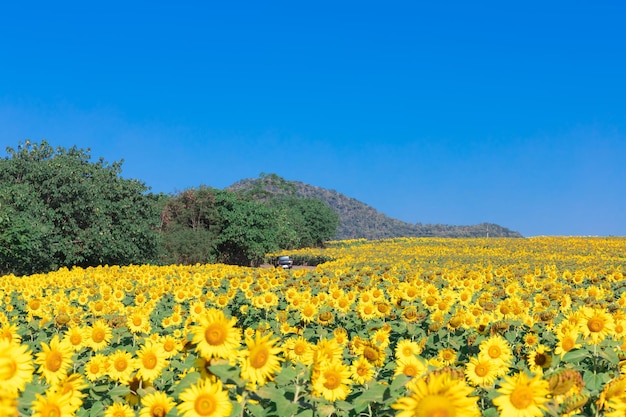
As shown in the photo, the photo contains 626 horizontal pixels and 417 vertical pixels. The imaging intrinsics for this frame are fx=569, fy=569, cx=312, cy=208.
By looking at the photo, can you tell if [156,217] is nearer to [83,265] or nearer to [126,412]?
[83,265]

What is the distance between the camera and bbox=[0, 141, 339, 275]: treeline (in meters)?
26.0

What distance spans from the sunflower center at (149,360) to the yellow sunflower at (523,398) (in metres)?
2.17

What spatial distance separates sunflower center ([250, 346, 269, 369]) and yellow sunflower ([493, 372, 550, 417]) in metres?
1.02

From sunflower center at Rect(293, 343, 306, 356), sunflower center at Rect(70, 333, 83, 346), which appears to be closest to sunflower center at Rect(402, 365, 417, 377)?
sunflower center at Rect(293, 343, 306, 356)

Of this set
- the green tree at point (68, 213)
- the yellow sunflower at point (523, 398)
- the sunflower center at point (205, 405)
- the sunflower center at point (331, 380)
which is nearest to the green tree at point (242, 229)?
the green tree at point (68, 213)

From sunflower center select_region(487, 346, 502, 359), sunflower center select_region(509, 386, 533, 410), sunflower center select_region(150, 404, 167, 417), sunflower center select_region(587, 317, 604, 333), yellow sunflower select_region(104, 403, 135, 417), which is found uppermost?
sunflower center select_region(587, 317, 604, 333)

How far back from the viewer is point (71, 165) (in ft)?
97.4

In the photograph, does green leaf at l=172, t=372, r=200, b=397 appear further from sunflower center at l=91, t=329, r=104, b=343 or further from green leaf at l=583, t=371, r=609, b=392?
sunflower center at l=91, t=329, r=104, b=343

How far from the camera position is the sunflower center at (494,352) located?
4320 millimetres

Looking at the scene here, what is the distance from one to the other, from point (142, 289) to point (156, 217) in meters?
21.5

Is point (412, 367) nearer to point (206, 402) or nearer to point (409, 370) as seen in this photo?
point (409, 370)

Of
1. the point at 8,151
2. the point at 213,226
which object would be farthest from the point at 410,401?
the point at 213,226

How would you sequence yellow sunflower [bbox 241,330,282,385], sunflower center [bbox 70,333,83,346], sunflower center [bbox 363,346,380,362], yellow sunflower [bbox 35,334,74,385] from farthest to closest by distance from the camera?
sunflower center [bbox 70,333,83,346], sunflower center [bbox 363,346,380,362], yellow sunflower [bbox 35,334,74,385], yellow sunflower [bbox 241,330,282,385]

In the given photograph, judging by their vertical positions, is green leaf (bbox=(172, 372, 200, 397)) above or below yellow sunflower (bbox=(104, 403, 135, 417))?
above
